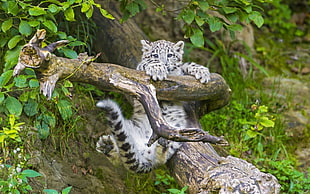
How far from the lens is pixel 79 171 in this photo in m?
4.91

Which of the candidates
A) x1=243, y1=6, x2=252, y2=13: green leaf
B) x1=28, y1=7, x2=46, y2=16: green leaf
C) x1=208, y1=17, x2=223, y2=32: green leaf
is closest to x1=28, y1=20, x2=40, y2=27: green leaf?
x1=28, y1=7, x2=46, y2=16: green leaf

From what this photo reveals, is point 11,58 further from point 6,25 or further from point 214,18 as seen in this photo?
point 214,18

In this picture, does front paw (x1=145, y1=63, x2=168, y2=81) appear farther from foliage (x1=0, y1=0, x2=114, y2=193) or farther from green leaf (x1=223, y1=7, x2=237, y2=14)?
green leaf (x1=223, y1=7, x2=237, y2=14)

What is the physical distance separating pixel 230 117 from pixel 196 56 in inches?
51.9

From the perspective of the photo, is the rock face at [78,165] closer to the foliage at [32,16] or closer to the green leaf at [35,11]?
the foliage at [32,16]

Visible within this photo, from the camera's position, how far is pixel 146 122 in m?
4.81

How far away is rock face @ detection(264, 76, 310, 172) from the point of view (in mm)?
5962

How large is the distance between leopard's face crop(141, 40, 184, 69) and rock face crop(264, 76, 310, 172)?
1895 mm

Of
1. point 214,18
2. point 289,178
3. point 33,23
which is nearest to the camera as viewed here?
point 33,23

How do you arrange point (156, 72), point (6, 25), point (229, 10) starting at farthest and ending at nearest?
point (229, 10)
point (156, 72)
point (6, 25)

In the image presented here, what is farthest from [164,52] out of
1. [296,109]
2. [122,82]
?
[296,109]

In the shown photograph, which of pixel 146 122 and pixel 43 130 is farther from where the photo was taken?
pixel 146 122

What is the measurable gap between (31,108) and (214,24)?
69.1 inches

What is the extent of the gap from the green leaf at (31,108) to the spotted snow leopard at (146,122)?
64cm
